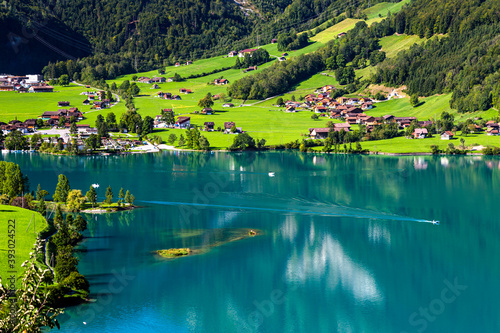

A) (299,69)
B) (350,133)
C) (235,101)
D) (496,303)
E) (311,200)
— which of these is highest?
(299,69)

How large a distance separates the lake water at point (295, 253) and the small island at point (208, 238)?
1.14ft

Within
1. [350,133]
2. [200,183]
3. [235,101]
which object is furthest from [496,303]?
[235,101]

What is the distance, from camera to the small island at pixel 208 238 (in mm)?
43562

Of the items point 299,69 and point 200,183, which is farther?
point 299,69

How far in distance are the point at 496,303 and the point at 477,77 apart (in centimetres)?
9628

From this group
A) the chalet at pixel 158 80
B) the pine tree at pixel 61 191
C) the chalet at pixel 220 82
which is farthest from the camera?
the chalet at pixel 158 80

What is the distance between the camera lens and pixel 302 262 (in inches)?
1690

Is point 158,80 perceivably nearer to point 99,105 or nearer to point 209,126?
point 99,105

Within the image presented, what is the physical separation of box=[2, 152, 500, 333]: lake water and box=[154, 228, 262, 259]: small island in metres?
0.35

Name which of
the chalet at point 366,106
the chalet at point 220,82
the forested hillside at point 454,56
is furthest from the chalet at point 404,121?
the chalet at point 220,82

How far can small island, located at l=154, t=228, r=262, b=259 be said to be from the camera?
43.6 meters

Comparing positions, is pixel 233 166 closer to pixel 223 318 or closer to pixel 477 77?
pixel 223 318

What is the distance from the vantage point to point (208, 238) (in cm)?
4797

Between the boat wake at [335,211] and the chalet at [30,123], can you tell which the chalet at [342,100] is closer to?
the chalet at [30,123]
